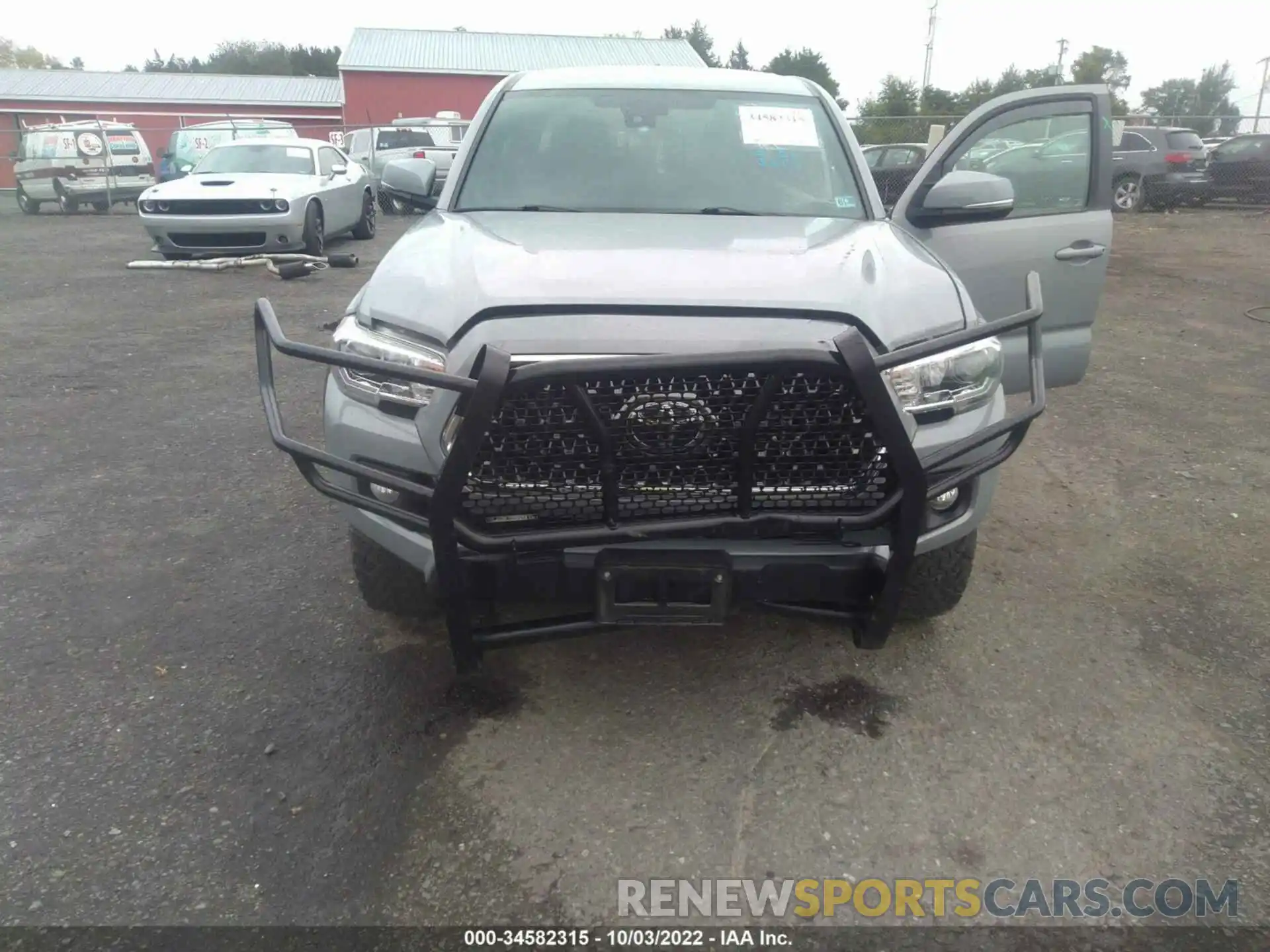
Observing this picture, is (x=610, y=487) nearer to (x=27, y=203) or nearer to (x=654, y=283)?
(x=654, y=283)

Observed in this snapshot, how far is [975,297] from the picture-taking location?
380 centimetres

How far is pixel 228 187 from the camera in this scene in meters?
10.5

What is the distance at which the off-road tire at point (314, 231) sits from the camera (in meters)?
11.0

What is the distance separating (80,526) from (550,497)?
9.01ft

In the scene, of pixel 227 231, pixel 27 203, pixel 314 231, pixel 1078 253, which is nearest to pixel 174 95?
pixel 27 203

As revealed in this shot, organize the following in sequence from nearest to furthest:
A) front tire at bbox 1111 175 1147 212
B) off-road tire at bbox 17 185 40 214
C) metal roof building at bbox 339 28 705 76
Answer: front tire at bbox 1111 175 1147 212 → off-road tire at bbox 17 185 40 214 → metal roof building at bbox 339 28 705 76

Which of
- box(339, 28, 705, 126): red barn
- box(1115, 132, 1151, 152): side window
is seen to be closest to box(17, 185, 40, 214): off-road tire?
box(1115, 132, 1151, 152): side window

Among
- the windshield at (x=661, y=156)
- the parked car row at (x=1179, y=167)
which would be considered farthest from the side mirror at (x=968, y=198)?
the parked car row at (x=1179, y=167)

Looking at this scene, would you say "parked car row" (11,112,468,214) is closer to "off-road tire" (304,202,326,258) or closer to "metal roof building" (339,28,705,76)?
"off-road tire" (304,202,326,258)

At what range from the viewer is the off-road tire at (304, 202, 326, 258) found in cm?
1097

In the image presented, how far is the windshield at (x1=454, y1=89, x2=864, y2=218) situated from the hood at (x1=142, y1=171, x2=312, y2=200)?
7.89 metres

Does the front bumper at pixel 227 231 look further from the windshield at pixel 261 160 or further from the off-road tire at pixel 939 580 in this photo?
the off-road tire at pixel 939 580

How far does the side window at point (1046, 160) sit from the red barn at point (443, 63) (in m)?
37.0

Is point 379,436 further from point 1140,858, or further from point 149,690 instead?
point 1140,858
